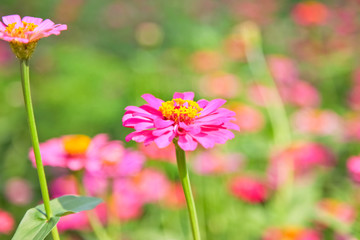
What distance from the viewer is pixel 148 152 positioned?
0.95 meters

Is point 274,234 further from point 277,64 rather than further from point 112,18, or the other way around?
point 112,18

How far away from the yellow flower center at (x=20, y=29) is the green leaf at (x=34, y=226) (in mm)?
134

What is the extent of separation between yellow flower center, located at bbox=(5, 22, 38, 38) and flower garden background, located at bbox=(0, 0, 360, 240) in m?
0.10

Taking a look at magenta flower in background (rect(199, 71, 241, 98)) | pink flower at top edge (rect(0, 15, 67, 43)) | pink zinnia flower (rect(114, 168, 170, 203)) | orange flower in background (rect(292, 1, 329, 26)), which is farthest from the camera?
orange flower in background (rect(292, 1, 329, 26))

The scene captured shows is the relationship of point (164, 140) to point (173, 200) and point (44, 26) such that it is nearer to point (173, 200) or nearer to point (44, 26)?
point (44, 26)

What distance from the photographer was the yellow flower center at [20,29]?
356 millimetres

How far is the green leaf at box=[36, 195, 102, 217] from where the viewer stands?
388mm

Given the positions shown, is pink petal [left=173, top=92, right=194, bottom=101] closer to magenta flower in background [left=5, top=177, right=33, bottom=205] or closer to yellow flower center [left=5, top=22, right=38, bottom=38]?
yellow flower center [left=5, top=22, right=38, bottom=38]

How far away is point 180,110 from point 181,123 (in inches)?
0.7

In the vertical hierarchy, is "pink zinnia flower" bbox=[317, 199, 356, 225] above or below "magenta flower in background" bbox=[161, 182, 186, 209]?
below

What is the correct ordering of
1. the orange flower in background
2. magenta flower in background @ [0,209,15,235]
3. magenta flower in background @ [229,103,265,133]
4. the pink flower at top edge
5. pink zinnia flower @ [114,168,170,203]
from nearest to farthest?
the pink flower at top edge < magenta flower in background @ [0,209,15,235] < pink zinnia flower @ [114,168,170,203] < magenta flower in background @ [229,103,265,133] < the orange flower in background


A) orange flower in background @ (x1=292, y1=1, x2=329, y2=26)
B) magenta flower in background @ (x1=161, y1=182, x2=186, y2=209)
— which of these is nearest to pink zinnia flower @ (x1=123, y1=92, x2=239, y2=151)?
magenta flower in background @ (x1=161, y1=182, x2=186, y2=209)

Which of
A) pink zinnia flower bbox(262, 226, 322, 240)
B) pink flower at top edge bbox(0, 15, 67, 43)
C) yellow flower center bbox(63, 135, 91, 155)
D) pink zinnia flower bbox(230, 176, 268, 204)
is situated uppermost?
pink flower at top edge bbox(0, 15, 67, 43)

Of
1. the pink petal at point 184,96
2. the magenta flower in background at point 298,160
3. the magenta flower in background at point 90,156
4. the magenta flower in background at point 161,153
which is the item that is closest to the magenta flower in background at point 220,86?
the magenta flower in background at point 298,160
